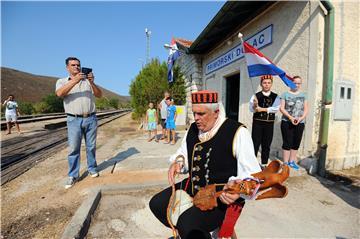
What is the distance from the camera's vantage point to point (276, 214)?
258 centimetres

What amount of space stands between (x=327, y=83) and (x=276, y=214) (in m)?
2.79

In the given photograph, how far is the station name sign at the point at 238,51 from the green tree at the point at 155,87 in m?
3.17

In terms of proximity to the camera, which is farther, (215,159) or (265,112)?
(265,112)

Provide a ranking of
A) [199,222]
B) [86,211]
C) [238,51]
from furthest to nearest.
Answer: [238,51], [86,211], [199,222]

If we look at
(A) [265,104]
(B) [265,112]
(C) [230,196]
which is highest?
(A) [265,104]

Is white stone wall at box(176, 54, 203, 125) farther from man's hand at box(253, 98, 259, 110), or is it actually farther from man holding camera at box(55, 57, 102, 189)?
man holding camera at box(55, 57, 102, 189)

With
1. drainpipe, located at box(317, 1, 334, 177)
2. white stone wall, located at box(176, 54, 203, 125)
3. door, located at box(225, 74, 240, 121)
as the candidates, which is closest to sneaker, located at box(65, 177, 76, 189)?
drainpipe, located at box(317, 1, 334, 177)

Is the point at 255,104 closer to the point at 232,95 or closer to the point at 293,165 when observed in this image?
the point at 293,165

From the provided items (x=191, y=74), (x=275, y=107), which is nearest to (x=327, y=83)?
(x=275, y=107)

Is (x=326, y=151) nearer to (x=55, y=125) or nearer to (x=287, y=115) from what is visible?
(x=287, y=115)

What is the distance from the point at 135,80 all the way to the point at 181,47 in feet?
20.0

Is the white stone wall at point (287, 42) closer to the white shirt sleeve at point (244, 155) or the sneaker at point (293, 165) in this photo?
the sneaker at point (293, 165)

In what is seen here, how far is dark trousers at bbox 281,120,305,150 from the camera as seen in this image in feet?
12.5

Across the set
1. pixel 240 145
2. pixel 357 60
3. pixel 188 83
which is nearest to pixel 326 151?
pixel 357 60
